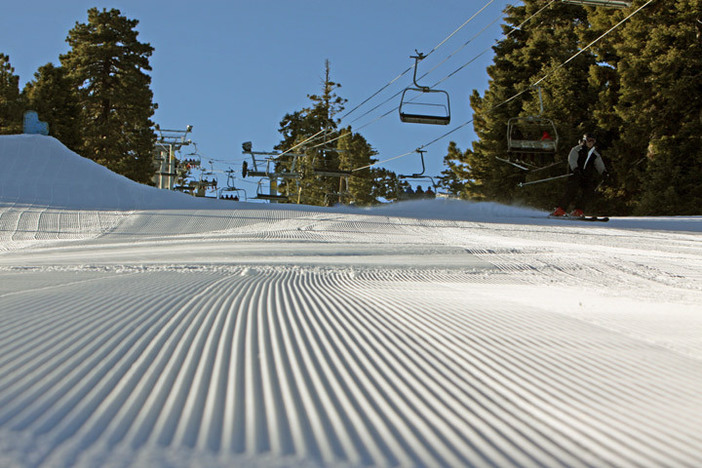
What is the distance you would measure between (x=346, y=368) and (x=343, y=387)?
0.16 metres

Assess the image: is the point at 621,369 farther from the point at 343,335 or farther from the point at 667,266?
the point at 667,266

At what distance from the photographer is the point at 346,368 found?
1444mm

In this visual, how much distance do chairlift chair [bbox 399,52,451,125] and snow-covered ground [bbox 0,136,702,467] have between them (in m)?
7.39

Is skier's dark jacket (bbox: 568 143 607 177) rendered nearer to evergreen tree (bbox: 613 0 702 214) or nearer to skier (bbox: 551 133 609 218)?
skier (bbox: 551 133 609 218)

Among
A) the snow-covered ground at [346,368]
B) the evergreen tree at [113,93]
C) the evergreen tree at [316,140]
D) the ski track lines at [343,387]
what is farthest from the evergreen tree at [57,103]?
the ski track lines at [343,387]

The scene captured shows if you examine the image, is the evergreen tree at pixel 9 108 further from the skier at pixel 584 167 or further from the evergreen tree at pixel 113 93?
the skier at pixel 584 167

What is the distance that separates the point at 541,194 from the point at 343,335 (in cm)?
2341

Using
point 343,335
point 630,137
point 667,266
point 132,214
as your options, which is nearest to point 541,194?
point 630,137

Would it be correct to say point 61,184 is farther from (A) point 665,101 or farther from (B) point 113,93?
(B) point 113,93

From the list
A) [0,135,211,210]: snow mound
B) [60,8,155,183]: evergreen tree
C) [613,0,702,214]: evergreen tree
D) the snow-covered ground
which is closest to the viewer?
the snow-covered ground

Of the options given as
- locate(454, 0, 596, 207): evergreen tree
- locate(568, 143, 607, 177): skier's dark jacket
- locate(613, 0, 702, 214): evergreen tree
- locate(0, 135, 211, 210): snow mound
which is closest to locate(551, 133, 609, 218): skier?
locate(568, 143, 607, 177): skier's dark jacket

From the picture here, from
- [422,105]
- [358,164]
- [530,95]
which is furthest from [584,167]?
[358,164]

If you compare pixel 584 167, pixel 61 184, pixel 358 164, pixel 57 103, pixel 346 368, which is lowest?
pixel 346 368

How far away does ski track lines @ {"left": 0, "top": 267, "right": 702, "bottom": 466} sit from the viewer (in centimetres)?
97
